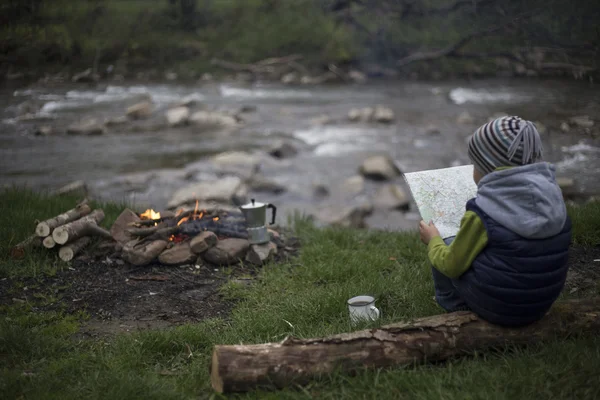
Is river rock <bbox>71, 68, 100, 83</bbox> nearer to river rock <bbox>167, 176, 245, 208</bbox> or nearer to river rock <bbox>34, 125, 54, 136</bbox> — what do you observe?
river rock <bbox>34, 125, 54, 136</bbox>

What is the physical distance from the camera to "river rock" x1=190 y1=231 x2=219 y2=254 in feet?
16.1

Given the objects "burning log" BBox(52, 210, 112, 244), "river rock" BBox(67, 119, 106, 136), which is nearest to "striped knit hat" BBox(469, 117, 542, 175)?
"burning log" BBox(52, 210, 112, 244)

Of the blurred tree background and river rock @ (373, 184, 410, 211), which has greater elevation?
the blurred tree background

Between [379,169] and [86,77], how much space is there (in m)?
5.35

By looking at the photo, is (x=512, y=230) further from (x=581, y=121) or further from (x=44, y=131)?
(x=44, y=131)

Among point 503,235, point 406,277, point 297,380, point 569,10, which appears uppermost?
point 569,10

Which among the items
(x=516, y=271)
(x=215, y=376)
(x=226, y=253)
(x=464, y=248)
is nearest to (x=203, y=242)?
(x=226, y=253)

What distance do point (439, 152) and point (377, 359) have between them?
920 centimetres

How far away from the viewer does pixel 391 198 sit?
30.3ft

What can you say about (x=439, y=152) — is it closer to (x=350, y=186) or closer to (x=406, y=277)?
(x=350, y=186)

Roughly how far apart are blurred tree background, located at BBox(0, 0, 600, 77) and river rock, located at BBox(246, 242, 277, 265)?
4719mm

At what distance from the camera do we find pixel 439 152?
37.8ft

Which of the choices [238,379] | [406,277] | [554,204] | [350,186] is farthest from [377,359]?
[350,186]

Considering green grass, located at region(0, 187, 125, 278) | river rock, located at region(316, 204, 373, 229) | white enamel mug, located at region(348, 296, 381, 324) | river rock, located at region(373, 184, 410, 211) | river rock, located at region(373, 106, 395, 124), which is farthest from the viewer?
river rock, located at region(373, 106, 395, 124)
